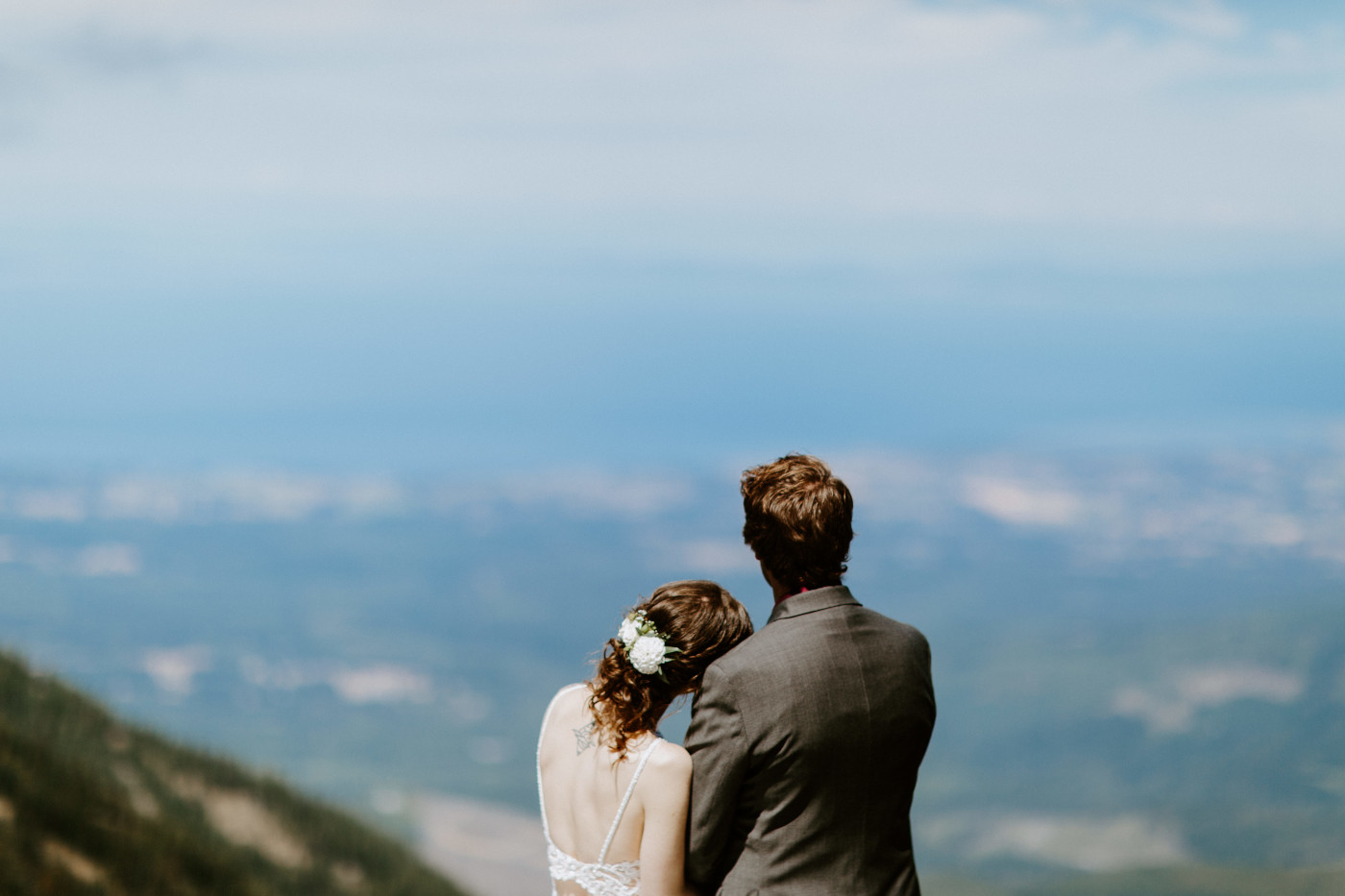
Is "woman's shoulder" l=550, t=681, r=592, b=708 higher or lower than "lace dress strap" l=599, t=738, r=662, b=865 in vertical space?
higher

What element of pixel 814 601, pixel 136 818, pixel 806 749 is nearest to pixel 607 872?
pixel 806 749

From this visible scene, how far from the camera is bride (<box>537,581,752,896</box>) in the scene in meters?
3.62

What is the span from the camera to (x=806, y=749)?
11.0 ft

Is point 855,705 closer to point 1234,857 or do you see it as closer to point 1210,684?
point 1234,857

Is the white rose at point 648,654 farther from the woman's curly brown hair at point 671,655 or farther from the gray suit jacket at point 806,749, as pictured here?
the gray suit jacket at point 806,749

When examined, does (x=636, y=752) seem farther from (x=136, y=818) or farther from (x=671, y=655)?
(x=136, y=818)

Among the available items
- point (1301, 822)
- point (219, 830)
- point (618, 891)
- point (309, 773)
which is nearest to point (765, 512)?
point (618, 891)

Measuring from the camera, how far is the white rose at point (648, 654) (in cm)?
361

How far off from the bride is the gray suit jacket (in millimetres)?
130

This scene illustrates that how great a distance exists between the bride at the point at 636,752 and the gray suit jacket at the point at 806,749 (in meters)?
0.13

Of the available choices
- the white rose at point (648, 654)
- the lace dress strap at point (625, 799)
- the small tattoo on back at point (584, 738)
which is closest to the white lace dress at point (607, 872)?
the lace dress strap at point (625, 799)

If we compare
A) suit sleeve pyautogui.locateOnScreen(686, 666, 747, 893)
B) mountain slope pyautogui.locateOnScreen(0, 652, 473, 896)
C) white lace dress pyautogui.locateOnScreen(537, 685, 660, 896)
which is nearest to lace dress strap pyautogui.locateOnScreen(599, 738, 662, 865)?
white lace dress pyautogui.locateOnScreen(537, 685, 660, 896)

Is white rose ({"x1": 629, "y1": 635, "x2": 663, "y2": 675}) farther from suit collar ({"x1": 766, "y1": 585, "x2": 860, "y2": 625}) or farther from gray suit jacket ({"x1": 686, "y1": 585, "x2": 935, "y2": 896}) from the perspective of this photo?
suit collar ({"x1": 766, "y1": 585, "x2": 860, "y2": 625})

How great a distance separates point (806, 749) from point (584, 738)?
0.75 m
